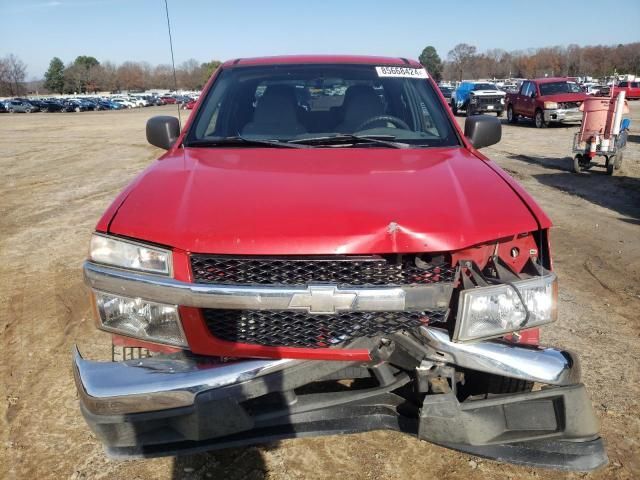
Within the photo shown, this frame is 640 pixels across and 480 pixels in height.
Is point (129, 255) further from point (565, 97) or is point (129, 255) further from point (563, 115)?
point (565, 97)

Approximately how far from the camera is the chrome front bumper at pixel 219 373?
6.63ft

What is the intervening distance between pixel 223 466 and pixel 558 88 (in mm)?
21726

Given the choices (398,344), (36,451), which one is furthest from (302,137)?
(36,451)

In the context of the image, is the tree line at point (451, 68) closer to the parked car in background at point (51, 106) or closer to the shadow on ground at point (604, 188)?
the parked car in background at point (51, 106)

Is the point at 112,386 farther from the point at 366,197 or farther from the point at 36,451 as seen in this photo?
the point at 366,197

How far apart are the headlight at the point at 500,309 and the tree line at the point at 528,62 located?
103951 millimetres

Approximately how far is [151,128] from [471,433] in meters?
2.83

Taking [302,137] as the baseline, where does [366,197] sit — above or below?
below

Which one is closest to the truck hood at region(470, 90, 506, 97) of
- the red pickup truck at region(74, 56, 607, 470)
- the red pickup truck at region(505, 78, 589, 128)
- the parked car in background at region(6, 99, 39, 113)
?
the red pickup truck at region(505, 78, 589, 128)

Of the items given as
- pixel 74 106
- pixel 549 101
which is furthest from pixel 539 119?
pixel 74 106

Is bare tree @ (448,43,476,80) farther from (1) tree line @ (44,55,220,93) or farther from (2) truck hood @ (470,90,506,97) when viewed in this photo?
(2) truck hood @ (470,90,506,97)

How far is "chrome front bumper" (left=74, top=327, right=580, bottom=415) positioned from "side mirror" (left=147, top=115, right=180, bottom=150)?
1.97 m

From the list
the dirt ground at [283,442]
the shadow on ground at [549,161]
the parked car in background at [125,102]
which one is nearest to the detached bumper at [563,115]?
the shadow on ground at [549,161]

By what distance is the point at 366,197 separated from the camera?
89.8 inches
